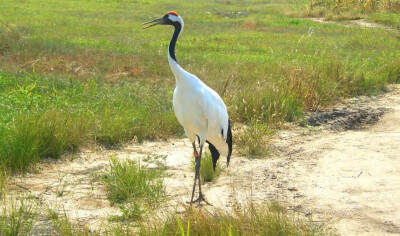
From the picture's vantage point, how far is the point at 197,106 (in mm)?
5691

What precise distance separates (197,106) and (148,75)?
5864mm

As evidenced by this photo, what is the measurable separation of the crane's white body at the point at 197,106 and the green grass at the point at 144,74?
1.37m

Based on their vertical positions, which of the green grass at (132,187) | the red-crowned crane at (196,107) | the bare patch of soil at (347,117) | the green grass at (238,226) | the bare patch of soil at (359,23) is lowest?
the bare patch of soil at (347,117)

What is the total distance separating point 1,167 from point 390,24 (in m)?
19.2

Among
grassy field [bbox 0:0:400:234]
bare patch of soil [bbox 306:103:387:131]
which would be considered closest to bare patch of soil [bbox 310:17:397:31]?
grassy field [bbox 0:0:400:234]

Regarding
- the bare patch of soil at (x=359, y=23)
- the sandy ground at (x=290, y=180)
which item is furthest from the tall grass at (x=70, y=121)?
the bare patch of soil at (x=359, y=23)

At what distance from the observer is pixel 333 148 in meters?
7.39

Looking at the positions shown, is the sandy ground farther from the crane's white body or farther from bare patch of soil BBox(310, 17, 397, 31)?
bare patch of soil BBox(310, 17, 397, 31)

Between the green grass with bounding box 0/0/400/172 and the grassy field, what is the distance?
2cm

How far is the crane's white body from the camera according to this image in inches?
223

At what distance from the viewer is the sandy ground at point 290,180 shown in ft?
16.9

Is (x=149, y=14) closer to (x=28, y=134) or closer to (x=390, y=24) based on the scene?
(x=390, y=24)

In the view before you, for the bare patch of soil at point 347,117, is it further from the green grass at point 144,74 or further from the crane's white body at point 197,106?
the crane's white body at point 197,106

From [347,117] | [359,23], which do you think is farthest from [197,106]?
[359,23]
